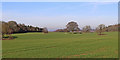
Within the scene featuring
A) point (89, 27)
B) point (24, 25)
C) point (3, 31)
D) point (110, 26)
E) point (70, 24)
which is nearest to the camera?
point (3, 31)

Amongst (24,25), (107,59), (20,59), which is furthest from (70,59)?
(24,25)

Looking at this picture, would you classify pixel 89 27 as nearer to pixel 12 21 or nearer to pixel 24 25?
pixel 24 25

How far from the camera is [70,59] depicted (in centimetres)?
1355

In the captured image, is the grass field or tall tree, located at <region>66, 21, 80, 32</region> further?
tall tree, located at <region>66, 21, 80, 32</region>

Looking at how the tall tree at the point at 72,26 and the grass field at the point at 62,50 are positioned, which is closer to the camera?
the grass field at the point at 62,50

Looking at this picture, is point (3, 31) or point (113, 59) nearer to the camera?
point (113, 59)

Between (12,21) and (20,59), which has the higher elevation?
(12,21)

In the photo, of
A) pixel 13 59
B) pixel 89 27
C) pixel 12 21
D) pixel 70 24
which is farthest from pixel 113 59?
pixel 89 27

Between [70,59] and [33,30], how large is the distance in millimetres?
121267

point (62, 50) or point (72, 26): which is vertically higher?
point (72, 26)

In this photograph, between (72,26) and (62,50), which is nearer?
(62,50)

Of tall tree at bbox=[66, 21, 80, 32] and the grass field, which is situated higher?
tall tree at bbox=[66, 21, 80, 32]

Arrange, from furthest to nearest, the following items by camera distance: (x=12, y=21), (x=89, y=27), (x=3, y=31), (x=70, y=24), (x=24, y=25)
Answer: (x=89, y=27)
(x=70, y=24)
(x=24, y=25)
(x=12, y=21)
(x=3, y=31)

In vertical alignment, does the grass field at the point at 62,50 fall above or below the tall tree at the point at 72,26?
below
